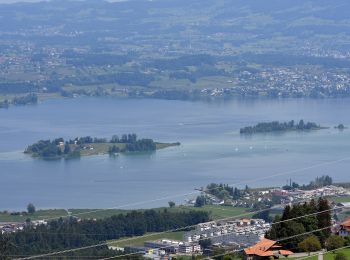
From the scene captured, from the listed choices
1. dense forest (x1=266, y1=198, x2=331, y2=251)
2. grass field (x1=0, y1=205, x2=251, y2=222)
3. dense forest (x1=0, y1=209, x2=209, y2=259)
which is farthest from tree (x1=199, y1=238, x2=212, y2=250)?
grass field (x1=0, y1=205, x2=251, y2=222)

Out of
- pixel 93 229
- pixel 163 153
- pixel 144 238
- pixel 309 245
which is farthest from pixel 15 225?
pixel 163 153

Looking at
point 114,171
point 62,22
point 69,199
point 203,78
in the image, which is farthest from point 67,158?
point 62,22

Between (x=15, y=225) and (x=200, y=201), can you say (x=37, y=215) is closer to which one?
(x=15, y=225)

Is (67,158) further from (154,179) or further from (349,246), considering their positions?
(349,246)

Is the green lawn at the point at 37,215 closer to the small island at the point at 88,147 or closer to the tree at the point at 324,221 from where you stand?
the tree at the point at 324,221

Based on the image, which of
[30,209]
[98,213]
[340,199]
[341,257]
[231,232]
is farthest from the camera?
[30,209]

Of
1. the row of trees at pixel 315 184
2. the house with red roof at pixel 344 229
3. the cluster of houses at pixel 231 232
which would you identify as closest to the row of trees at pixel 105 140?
the row of trees at pixel 315 184
